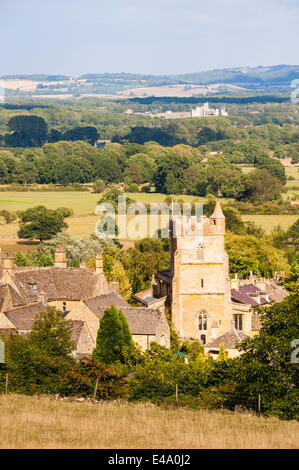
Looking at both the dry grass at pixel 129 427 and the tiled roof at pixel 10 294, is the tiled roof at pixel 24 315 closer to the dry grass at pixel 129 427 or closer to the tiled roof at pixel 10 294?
the tiled roof at pixel 10 294

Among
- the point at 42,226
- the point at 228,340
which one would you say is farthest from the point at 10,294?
the point at 42,226

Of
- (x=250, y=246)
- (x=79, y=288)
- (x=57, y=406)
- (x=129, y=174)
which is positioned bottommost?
(x=129, y=174)

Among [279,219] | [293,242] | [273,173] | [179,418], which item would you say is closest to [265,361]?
[179,418]

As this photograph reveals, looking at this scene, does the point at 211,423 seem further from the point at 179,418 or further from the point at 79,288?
the point at 79,288

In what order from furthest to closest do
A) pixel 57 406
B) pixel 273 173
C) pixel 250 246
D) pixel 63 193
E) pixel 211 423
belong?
pixel 273 173
pixel 63 193
pixel 250 246
pixel 57 406
pixel 211 423

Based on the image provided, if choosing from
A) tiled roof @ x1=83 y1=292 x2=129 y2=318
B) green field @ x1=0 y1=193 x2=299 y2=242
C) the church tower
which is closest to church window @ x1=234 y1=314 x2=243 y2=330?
the church tower

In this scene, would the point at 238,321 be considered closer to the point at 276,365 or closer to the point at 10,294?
the point at 10,294

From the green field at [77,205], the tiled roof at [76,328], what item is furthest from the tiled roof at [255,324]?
the green field at [77,205]
